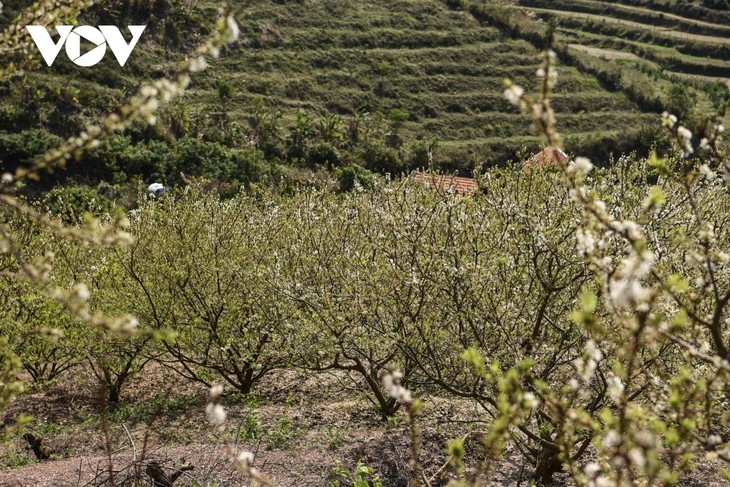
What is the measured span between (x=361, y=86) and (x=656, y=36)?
4027cm

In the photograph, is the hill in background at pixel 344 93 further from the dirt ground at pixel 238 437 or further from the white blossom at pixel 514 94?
the white blossom at pixel 514 94

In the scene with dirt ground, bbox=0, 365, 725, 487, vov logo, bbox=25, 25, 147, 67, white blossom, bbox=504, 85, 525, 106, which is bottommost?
vov logo, bbox=25, 25, 147, 67

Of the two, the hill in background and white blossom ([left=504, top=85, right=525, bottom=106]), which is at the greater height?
white blossom ([left=504, top=85, right=525, bottom=106])

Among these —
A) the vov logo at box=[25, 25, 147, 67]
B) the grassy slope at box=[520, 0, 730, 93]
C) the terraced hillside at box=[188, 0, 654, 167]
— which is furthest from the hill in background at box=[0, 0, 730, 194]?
the vov logo at box=[25, 25, 147, 67]

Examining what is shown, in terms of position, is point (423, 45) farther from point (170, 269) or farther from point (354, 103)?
point (170, 269)

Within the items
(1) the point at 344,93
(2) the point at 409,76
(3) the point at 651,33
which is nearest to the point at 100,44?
(1) the point at 344,93

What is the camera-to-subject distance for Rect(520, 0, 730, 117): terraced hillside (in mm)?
65125

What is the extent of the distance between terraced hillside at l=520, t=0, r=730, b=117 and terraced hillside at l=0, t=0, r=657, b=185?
10.2 metres

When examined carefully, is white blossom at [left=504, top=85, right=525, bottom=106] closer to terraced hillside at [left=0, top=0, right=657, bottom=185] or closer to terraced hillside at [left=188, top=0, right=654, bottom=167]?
terraced hillside at [left=0, top=0, right=657, bottom=185]

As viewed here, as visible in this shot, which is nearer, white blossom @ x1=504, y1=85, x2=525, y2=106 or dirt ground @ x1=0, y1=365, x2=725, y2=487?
white blossom @ x1=504, y1=85, x2=525, y2=106

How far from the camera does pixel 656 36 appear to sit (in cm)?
7419

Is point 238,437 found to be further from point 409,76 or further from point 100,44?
point 409,76

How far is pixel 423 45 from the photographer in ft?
199

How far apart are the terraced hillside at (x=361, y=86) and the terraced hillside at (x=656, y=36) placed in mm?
10186
